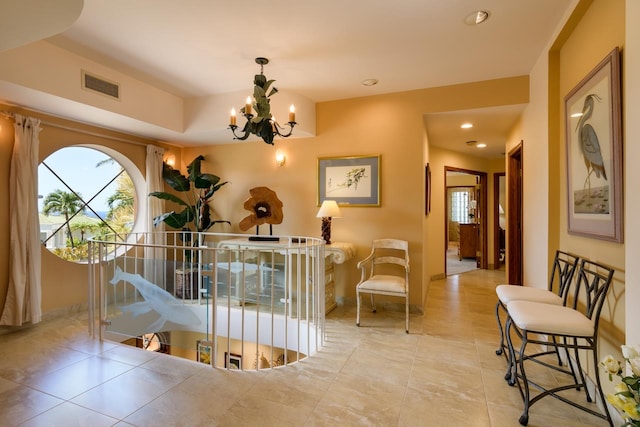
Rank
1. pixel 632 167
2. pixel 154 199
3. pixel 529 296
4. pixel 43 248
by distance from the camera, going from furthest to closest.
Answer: pixel 154 199
pixel 43 248
pixel 529 296
pixel 632 167

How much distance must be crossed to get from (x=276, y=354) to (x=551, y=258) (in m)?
3.20

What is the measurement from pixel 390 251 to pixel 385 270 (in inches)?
10.2

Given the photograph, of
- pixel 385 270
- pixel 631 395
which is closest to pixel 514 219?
pixel 385 270

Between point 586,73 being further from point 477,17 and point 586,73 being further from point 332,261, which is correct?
point 332,261

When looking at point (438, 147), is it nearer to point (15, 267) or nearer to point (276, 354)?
point (276, 354)

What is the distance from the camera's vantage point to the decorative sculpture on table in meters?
4.18

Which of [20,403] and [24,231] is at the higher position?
[24,231]

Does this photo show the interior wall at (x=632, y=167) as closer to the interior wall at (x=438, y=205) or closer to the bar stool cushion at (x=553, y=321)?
the bar stool cushion at (x=553, y=321)

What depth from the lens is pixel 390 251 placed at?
394 cm

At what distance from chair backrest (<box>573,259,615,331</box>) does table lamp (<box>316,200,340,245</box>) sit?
2.38 m

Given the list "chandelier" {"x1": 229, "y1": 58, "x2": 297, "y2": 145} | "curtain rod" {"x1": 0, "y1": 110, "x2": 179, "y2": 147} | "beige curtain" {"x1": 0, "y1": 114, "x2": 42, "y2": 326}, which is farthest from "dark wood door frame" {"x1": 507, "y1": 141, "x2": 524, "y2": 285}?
"beige curtain" {"x1": 0, "y1": 114, "x2": 42, "y2": 326}

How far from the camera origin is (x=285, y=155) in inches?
177

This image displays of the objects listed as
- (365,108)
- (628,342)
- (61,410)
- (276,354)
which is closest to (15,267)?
(61,410)

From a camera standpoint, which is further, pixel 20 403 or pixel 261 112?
pixel 261 112
